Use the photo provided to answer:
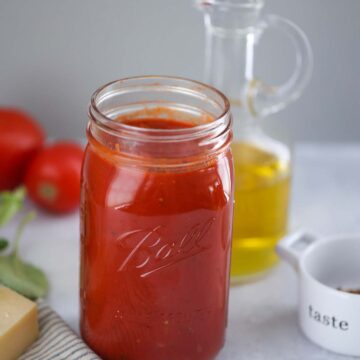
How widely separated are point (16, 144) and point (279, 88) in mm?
460

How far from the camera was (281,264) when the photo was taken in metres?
1.18

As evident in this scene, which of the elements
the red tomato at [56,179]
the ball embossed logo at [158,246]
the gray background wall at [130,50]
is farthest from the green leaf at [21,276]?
the gray background wall at [130,50]

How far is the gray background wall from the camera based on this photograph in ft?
4.35

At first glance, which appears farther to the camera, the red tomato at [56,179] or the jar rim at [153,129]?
the red tomato at [56,179]

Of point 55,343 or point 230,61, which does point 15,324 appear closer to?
point 55,343

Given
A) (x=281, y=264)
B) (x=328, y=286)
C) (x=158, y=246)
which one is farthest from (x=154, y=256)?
(x=281, y=264)

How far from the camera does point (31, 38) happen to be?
1.36 metres

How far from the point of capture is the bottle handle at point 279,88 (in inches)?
42.3

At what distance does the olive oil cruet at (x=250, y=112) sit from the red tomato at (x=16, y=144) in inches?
14.7

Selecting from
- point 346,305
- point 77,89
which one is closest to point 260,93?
point 346,305

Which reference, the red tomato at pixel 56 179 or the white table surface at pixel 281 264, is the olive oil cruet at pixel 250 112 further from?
the red tomato at pixel 56 179

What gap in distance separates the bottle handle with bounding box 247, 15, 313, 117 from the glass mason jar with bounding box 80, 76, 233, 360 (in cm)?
18

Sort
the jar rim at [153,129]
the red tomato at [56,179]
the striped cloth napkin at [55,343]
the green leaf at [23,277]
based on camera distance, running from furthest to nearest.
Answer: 1. the red tomato at [56,179]
2. the green leaf at [23,277]
3. the striped cloth napkin at [55,343]
4. the jar rim at [153,129]

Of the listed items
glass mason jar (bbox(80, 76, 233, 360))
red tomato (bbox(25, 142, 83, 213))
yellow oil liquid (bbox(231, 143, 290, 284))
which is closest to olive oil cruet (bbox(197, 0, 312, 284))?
A: yellow oil liquid (bbox(231, 143, 290, 284))
